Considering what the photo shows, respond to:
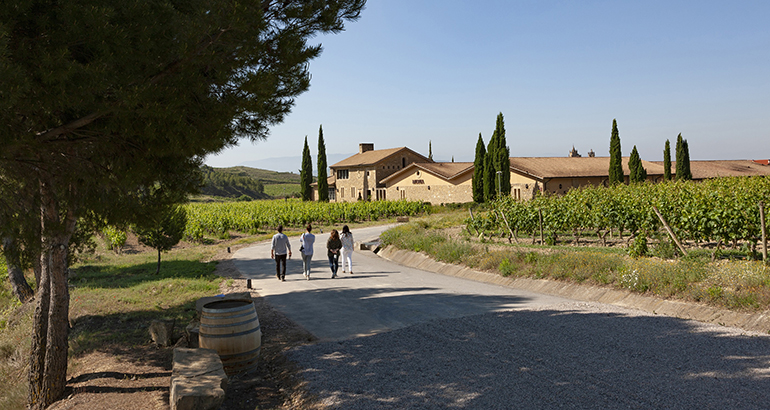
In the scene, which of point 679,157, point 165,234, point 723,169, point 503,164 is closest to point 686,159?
point 679,157

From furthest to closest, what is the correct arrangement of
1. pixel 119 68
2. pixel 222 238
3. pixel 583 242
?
1. pixel 222 238
2. pixel 583 242
3. pixel 119 68

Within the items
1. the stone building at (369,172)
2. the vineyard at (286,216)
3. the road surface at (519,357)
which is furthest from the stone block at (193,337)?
the stone building at (369,172)

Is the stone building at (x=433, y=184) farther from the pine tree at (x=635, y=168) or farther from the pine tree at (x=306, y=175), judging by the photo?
the pine tree at (x=635, y=168)

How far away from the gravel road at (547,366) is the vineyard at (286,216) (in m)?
25.6

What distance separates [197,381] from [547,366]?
4.29 metres

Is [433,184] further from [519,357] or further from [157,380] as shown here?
[157,380]

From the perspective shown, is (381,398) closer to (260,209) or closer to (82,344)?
(82,344)

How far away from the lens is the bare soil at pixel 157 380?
5.96 meters

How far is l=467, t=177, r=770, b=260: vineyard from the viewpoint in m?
11.9

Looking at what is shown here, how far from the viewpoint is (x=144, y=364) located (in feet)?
24.3

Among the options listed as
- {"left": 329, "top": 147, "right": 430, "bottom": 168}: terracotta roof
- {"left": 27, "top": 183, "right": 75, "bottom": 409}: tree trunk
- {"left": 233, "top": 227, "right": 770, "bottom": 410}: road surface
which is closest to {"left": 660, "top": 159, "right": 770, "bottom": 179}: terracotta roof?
{"left": 329, "top": 147, "right": 430, "bottom": 168}: terracotta roof

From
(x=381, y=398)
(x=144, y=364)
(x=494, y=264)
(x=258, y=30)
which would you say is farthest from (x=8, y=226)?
(x=494, y=264)

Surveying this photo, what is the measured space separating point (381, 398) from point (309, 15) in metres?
5.45

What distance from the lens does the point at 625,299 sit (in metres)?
9.82
